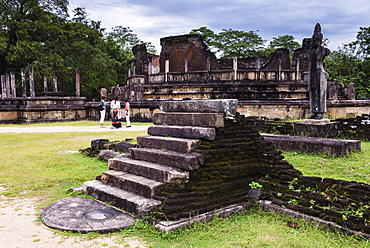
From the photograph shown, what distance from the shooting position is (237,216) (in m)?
3.57

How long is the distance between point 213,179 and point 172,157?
611mm

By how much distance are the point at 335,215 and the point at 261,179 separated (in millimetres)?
1211

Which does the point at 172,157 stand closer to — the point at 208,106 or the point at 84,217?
the point at 208,106

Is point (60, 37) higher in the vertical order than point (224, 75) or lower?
higher

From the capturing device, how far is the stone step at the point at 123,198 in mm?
3453

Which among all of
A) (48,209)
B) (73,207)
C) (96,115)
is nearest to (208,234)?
(73,207)

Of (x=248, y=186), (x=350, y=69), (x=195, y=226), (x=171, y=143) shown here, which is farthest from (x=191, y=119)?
(x=350, y=69)

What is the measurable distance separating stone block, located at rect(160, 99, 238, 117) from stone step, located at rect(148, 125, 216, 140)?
352 millimetres

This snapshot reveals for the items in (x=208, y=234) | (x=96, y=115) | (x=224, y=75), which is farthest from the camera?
(x=224, y=75)

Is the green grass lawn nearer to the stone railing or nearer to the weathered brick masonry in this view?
the weathered brick masonry

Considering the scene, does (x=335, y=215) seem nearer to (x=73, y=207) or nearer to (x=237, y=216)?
(x=237, y=216)

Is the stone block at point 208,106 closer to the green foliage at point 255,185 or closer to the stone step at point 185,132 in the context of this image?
the stone step at point 185,132

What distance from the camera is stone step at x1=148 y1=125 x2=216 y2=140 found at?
13.4 ft

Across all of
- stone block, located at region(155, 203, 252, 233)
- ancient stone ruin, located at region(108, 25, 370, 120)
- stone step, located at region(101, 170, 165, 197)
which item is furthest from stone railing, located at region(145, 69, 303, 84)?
stone block, located at region(155, 203, 252, 233)
